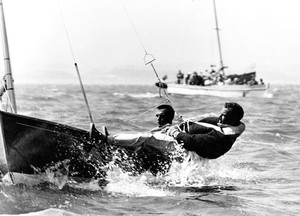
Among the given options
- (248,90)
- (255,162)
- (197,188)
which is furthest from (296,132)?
(248,90)

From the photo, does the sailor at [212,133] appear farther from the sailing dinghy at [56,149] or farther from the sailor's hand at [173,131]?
the sailing dinghy at [56,149]

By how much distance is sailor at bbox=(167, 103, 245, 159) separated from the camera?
23.1ft

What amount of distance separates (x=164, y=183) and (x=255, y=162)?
11.1 feet

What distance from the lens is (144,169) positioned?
7465mm

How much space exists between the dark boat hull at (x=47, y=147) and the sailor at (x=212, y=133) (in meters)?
1.24

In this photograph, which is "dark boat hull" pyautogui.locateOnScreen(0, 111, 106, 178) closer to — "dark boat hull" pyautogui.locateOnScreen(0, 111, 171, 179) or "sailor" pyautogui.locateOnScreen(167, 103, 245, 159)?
"dark boat hull" pyautogui.locateOnScreen(0, 111, 171, 179)

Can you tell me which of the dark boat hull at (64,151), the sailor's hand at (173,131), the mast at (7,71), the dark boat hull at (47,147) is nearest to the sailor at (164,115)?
the sailor's hand at (173,131)

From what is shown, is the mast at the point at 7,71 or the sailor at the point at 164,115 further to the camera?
the sailor at the point at 164,115

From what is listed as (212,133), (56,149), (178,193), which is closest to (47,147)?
(56,149)

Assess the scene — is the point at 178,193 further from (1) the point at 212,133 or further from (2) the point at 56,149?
(2) the point at 56,149

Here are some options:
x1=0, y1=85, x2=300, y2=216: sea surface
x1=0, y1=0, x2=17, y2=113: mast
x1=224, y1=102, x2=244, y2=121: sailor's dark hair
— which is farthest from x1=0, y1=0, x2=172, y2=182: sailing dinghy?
x1=224, y1=102, x2=244, y2=121: sailor's dark hair

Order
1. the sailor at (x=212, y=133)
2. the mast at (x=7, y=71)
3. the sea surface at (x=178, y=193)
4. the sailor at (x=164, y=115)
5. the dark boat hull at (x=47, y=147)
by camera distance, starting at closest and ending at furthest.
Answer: the sea surface at (x=178, y=193) < the dark boat hull at (x=47, y=147) < the sailor at (x=212, y=133) < the mast at (x=7, y=71) < the sailor at (x=164, y=115)

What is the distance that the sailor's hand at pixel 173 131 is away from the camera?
23.2ft

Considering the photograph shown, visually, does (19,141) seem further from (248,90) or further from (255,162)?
(248,90)
